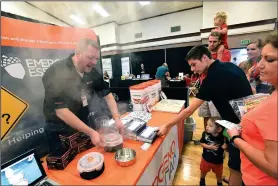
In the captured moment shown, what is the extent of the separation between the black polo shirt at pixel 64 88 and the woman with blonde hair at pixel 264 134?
1.06 meters

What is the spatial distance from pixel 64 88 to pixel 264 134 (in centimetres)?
116

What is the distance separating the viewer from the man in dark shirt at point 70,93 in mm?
975

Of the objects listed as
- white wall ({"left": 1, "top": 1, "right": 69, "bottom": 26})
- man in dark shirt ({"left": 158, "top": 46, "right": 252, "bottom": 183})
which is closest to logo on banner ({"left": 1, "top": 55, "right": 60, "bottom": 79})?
white wall ({"left": 1, "top": 1, "right": 69, "bottom": 26})

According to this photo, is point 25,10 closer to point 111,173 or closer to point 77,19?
point 77,19

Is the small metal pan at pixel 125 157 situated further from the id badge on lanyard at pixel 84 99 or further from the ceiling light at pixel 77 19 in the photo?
the ceiling light at pixel 77 19

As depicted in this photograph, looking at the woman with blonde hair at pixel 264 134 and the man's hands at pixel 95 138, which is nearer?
the woman with blonde hair at pixel 264 134

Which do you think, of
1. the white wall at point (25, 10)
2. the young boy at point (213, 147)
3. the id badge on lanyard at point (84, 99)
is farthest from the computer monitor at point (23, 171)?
the young boy at point (213, 147)

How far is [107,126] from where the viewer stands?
130 centimetres

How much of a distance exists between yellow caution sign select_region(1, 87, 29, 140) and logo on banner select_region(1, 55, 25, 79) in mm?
124

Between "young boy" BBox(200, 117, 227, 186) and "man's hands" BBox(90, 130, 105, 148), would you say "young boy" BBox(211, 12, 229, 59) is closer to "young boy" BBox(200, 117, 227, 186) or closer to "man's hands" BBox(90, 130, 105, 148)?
"young boy" BBox(200, 117, 227, 186)

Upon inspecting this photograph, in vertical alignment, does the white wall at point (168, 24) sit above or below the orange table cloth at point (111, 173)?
above

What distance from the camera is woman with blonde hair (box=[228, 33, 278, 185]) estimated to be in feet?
1.91

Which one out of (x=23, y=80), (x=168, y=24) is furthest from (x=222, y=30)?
(x=168, y=24)

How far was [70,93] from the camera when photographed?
109 cm
